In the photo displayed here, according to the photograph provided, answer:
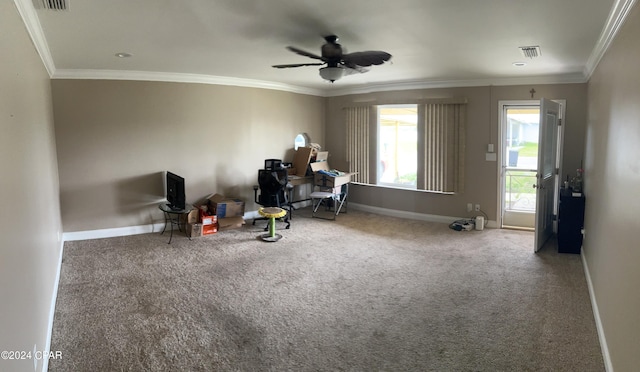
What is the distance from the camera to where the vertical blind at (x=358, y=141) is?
706cm

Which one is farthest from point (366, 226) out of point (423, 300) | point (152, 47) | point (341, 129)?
point (152, 47)

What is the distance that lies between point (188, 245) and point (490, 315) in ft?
12.1

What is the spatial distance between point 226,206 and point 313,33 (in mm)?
3338

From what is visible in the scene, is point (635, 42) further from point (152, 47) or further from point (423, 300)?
point (152, 47)

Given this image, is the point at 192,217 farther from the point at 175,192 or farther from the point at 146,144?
the point at 146,144

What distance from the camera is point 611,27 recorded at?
2.92 meters

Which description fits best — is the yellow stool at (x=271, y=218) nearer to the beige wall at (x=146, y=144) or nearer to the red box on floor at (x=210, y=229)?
the red box on floor at (x=210, y=229)

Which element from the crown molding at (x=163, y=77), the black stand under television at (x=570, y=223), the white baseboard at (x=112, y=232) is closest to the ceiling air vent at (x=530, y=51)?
the black stand under television at (x=570, y=223)

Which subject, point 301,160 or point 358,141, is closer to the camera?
point 301,160

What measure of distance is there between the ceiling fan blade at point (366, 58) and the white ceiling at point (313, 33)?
0.19 m

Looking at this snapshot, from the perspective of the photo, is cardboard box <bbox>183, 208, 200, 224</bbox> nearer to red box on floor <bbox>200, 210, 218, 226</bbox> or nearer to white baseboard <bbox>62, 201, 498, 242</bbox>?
red box on floor <bbox>200, 210, 218, 226</bbox>

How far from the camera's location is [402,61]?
4.59 metres

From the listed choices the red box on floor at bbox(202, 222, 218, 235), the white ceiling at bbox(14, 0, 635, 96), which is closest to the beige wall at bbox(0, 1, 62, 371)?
the white ceiling at bbox(14, 0, 635, 96)

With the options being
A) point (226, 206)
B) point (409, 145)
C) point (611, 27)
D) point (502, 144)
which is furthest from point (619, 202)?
point (226, 206)
